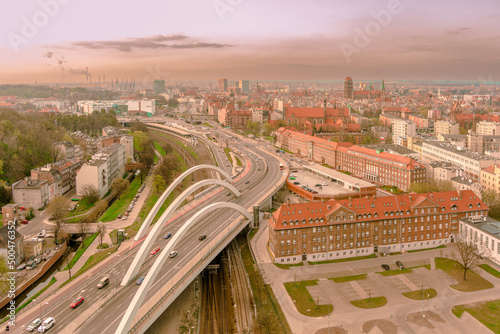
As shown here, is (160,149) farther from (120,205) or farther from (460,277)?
(460,277)

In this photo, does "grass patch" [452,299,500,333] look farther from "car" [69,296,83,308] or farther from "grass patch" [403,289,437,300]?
"car" [69,296,83,308]

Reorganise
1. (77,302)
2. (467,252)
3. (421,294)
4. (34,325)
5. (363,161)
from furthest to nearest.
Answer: (363,161)
(467,252)
(421,294)
(77,302)
(34,325)

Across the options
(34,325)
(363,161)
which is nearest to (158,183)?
(363,161)

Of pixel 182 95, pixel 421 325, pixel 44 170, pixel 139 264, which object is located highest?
pixel 182 95

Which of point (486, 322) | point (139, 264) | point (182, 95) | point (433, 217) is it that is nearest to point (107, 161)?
point (139, 264)

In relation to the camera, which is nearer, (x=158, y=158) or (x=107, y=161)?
(x=107, y=161)

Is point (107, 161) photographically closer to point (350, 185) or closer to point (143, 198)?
point (143, 198)
